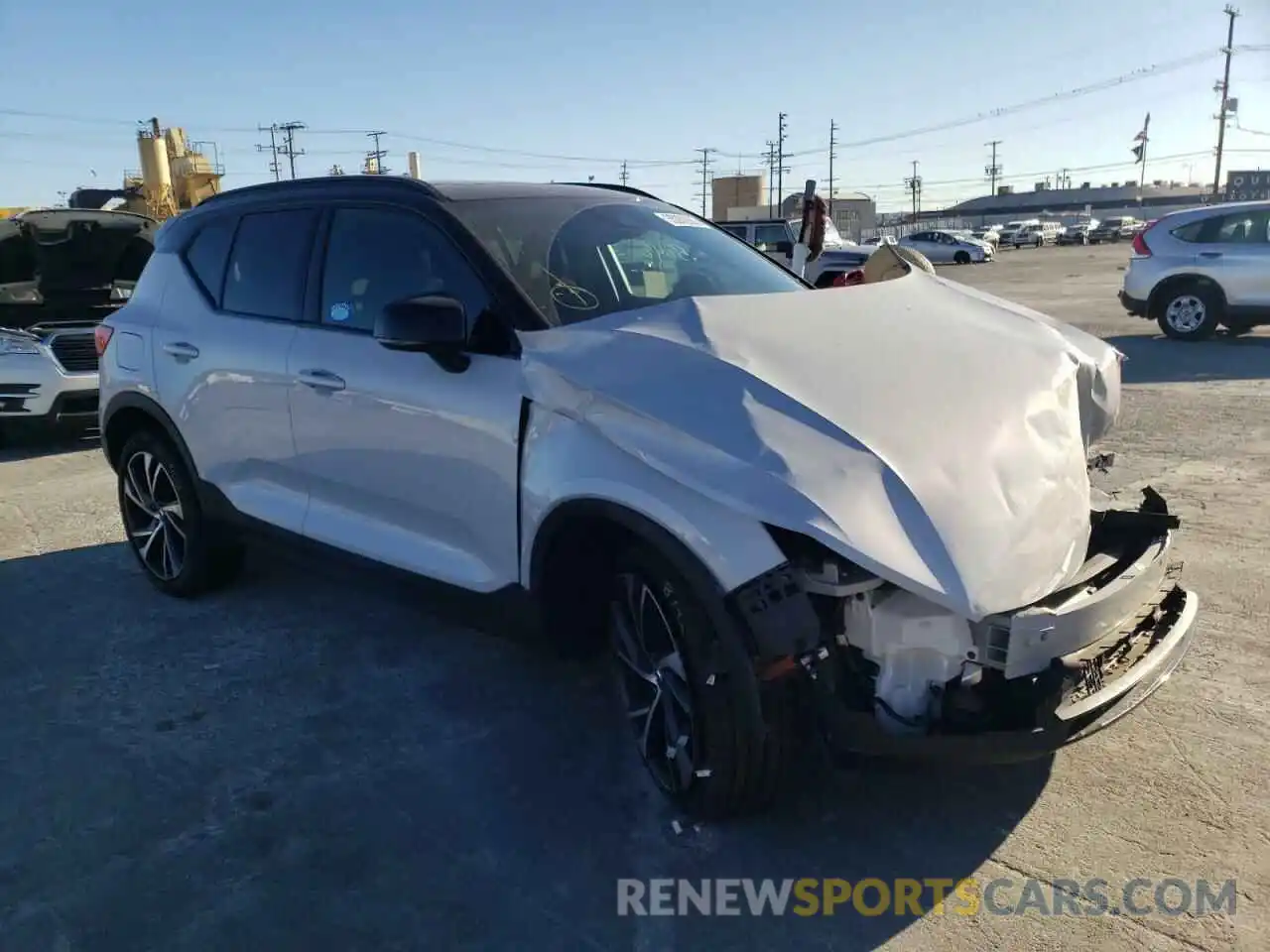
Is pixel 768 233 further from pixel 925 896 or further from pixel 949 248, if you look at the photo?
pixel 949 248

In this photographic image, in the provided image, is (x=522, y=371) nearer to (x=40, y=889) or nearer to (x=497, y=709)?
(x=497, y=709)

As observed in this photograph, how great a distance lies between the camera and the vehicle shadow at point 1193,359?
9.95 metres

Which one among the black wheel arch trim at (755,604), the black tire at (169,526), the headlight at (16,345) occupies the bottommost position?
the black tire at (169,526)

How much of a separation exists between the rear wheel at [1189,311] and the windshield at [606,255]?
10269mm

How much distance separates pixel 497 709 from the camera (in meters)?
3.65

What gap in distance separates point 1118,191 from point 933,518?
133 m

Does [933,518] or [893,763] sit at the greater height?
[933,518]

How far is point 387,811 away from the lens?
10.00 ft

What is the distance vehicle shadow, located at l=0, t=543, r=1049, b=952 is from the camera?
257 cm

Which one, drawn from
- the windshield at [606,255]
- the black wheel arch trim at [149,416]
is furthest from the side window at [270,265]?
the windshield at [606,255]

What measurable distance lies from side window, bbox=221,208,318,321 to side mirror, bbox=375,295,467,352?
1.08 m

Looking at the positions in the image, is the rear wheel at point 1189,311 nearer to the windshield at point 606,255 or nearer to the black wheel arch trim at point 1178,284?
the black wheel arch trim at point 1178,284

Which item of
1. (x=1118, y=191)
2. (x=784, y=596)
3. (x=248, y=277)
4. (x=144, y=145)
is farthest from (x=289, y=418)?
(x=1118, y=191)

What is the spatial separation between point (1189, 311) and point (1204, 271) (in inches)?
20.2
